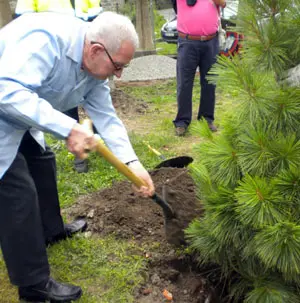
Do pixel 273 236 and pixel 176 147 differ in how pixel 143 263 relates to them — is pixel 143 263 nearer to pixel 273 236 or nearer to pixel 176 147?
pixel 273 236

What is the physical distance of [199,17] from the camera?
5.02 m

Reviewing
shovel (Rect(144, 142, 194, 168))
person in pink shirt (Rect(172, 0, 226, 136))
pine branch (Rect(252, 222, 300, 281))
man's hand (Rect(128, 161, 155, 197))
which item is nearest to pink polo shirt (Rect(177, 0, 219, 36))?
person in pink shirt (Rect(172, 0, 226, 136))

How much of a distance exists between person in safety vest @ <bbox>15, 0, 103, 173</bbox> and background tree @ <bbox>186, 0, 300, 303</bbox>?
2.33 m

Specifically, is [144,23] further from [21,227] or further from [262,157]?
[262,157]

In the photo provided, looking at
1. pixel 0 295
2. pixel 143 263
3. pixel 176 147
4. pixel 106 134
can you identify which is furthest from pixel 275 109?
pixel 176 147

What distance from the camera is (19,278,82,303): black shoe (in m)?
2.57

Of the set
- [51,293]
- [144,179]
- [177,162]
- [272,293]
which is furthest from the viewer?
[177,162]

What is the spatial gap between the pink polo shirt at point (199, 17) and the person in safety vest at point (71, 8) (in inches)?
38.4

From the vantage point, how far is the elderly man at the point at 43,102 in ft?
6.52

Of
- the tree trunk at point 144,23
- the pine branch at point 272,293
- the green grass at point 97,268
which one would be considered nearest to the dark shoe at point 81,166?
the green grass at point 97,268

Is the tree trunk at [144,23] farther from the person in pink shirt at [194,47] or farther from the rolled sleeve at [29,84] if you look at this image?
the rolled sleeve at [29,84]

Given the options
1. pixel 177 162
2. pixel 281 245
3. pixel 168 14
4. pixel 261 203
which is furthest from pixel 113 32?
pixel 168 14

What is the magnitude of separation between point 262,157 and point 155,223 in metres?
1.51

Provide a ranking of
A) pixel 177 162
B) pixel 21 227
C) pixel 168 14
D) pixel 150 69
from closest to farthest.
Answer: pixel 21 227
pixel 177 162
pixel 150 69
pixel 168 14
